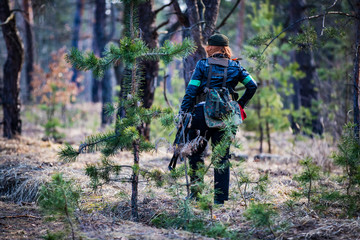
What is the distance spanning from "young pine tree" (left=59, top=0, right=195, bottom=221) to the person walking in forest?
1.29 ft

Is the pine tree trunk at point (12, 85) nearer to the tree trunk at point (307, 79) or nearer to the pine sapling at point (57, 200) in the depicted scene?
the pine sapling at point (57, 200)

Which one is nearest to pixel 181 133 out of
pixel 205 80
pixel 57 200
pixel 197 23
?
pixel 205 80

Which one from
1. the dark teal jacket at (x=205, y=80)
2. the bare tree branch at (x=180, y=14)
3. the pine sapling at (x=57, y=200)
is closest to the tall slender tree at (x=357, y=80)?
→ the dark teal jacket at (x=205, y=80)

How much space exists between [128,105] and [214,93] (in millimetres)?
939

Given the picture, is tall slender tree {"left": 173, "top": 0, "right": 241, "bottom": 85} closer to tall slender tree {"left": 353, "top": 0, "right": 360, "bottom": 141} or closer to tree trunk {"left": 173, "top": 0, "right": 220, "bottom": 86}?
tree trunk {"left": 173, "top": 0, "right": 220, "bottom": 86}

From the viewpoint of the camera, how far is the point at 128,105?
389 cm

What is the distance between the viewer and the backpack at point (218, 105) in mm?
4012

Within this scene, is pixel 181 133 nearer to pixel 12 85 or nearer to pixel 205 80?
pixel 205 80

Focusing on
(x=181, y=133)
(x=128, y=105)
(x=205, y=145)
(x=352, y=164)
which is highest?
(x=128, y=105)

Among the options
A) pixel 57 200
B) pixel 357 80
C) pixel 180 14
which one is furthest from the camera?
pixel 180 14

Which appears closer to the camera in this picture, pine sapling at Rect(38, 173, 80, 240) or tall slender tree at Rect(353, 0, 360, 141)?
pine sapling at Rect(38, 173, 80, 240)

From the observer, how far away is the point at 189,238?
3252mm

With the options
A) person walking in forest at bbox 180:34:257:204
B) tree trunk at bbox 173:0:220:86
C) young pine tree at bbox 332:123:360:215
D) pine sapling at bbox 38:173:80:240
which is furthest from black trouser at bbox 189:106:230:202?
tree trunk at bbox 173:0:220:86

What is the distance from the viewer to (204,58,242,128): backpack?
401 centimetres
